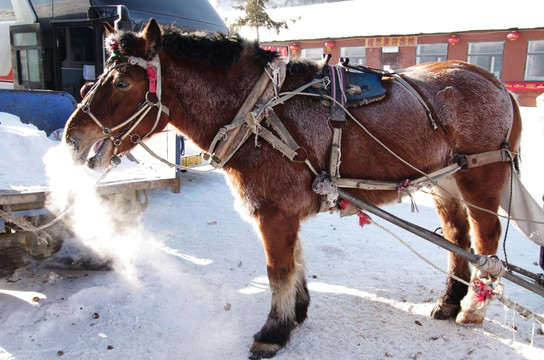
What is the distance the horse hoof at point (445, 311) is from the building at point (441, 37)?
42.2ft

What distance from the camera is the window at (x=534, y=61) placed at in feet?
52.3

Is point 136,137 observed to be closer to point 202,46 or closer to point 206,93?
point 206,93

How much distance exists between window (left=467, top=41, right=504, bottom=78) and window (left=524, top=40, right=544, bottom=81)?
993mm

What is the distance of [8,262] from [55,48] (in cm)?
409

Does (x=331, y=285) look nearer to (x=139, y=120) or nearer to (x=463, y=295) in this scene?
(x=463, y=295)

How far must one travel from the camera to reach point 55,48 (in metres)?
6.39

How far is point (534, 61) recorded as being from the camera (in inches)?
635

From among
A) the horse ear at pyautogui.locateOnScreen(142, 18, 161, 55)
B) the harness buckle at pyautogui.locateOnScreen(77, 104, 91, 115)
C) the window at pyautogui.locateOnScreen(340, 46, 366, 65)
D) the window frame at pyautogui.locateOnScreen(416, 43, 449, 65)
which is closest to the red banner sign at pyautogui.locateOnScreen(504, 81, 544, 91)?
the window frame at pyautogui.locateOnScreen(416, 43, 449, 65)

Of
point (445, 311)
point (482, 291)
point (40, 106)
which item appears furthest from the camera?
point (40, 106)

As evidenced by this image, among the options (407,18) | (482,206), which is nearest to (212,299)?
(482,206)

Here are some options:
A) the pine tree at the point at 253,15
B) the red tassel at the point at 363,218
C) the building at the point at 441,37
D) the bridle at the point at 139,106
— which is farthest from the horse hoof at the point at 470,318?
the pine tree at the point at 253,15

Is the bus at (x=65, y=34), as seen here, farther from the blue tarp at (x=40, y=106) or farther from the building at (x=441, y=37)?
the building at (x=441, y=37)

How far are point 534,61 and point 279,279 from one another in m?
17.8

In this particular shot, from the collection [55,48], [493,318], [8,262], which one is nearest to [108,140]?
[8,262]
